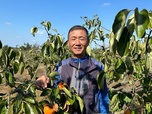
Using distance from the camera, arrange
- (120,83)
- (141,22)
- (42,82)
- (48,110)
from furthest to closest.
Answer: (120,83)
(42,82)
(48,110)
(141,22)

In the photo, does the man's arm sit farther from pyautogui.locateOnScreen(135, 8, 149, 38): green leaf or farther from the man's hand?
pyautogui.locateOnScreen(135, 8, 149, 38): green leaf

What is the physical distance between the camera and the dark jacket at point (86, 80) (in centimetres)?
216

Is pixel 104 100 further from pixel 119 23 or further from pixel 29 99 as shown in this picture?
pixel 119 23

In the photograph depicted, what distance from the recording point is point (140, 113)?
1847mm

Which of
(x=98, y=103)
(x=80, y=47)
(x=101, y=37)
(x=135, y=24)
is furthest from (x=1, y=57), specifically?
(x=101, y=37)

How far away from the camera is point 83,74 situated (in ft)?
7.18

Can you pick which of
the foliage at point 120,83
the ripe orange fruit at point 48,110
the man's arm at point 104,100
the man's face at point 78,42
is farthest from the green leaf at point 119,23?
the man's arm at point 104,100

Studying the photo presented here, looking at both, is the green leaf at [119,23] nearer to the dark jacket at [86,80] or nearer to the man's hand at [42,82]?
the man's hand at [42,82]

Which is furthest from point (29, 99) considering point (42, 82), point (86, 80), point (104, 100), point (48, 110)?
point (104, 100)

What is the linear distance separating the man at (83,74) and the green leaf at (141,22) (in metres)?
1.08

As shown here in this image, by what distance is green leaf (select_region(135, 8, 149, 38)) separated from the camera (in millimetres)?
1072

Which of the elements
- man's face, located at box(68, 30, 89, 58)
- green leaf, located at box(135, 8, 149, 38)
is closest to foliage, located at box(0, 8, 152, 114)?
green leaf, located at box(135, 8, 149, 38)

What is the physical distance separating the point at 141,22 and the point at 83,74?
1.16 metres

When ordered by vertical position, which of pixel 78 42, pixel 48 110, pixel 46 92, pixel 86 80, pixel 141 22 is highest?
pixel 78 42
